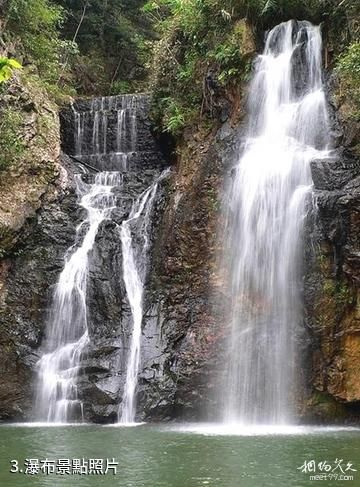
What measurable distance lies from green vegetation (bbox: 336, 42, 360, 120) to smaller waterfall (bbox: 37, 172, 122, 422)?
7398mm

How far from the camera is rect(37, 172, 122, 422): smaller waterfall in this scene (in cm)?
1320

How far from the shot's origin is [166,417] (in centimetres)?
1283

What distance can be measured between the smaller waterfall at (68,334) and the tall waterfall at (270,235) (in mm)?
3660

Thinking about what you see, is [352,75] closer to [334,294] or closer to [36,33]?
[334,294]

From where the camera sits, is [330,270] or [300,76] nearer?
[330,270]

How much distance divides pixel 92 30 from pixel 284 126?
16.3 m

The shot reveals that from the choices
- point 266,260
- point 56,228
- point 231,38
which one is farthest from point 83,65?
point 266,260

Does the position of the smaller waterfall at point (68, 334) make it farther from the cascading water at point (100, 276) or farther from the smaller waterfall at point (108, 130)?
the smaller waterfall at point (108, 130)

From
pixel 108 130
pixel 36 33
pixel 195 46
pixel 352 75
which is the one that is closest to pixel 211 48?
pixel 195 46

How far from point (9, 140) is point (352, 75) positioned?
9.55m

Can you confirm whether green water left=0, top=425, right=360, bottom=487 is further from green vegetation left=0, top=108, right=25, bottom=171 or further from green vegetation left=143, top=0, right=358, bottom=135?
green vegetation left=143, top=0, right=358, bottom=135

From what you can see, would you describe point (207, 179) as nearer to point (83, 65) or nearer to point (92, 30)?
point (83, 65)

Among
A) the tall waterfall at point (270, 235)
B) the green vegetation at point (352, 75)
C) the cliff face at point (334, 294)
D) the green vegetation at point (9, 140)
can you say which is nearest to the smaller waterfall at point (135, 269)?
the tall waterfall at point (270, 235)

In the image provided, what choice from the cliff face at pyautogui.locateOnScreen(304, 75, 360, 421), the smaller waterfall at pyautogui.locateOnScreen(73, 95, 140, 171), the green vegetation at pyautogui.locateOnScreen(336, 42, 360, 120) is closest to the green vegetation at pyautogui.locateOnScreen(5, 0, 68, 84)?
the smaller waterfall at pyautogui.locateOnScreen(73, 95, 140, 171)
